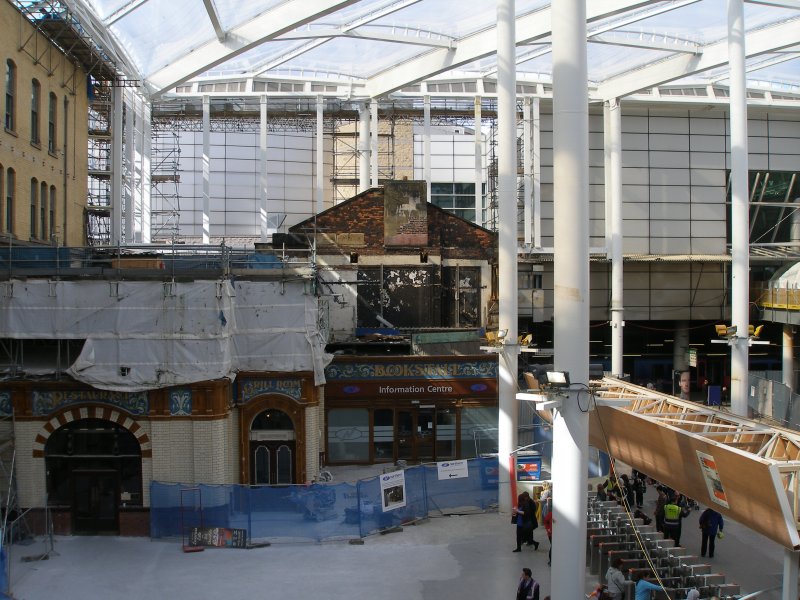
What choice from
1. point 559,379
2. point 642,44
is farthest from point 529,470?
point 642,44

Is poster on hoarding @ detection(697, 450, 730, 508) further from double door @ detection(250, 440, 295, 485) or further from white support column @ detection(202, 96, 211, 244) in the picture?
white support column @ detection(202, 96, 211, 244)

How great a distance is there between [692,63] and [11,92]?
28.5 meters

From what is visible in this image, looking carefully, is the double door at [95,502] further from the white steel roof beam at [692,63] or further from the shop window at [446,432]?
the white steel roof beam at [692,63]

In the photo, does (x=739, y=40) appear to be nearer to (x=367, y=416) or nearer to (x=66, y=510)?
(x=367, y=416)

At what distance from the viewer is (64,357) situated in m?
22.0

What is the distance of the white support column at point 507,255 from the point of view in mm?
21875

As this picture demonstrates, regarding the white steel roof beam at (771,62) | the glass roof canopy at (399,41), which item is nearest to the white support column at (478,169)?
the glass roof canopy at (399,41)

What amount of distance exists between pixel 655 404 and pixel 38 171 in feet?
64.6

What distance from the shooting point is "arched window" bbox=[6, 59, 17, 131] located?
24.0 meters

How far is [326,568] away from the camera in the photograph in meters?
18.3

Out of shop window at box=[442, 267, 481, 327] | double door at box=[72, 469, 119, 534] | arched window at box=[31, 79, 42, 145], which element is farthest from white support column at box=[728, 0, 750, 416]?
arched window at box=[31, 79, 42, 145]

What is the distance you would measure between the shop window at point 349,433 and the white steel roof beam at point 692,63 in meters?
21.9

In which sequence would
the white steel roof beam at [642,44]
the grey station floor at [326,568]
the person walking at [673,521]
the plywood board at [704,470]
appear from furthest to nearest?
1. the white steel roof beam at [642,44]
2. the person walking at [673,521]
3. the grey station floor at [326,568]
4. the plywood board at [704,470]

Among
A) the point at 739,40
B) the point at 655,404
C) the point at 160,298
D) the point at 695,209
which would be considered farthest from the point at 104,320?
the point at 695,209
